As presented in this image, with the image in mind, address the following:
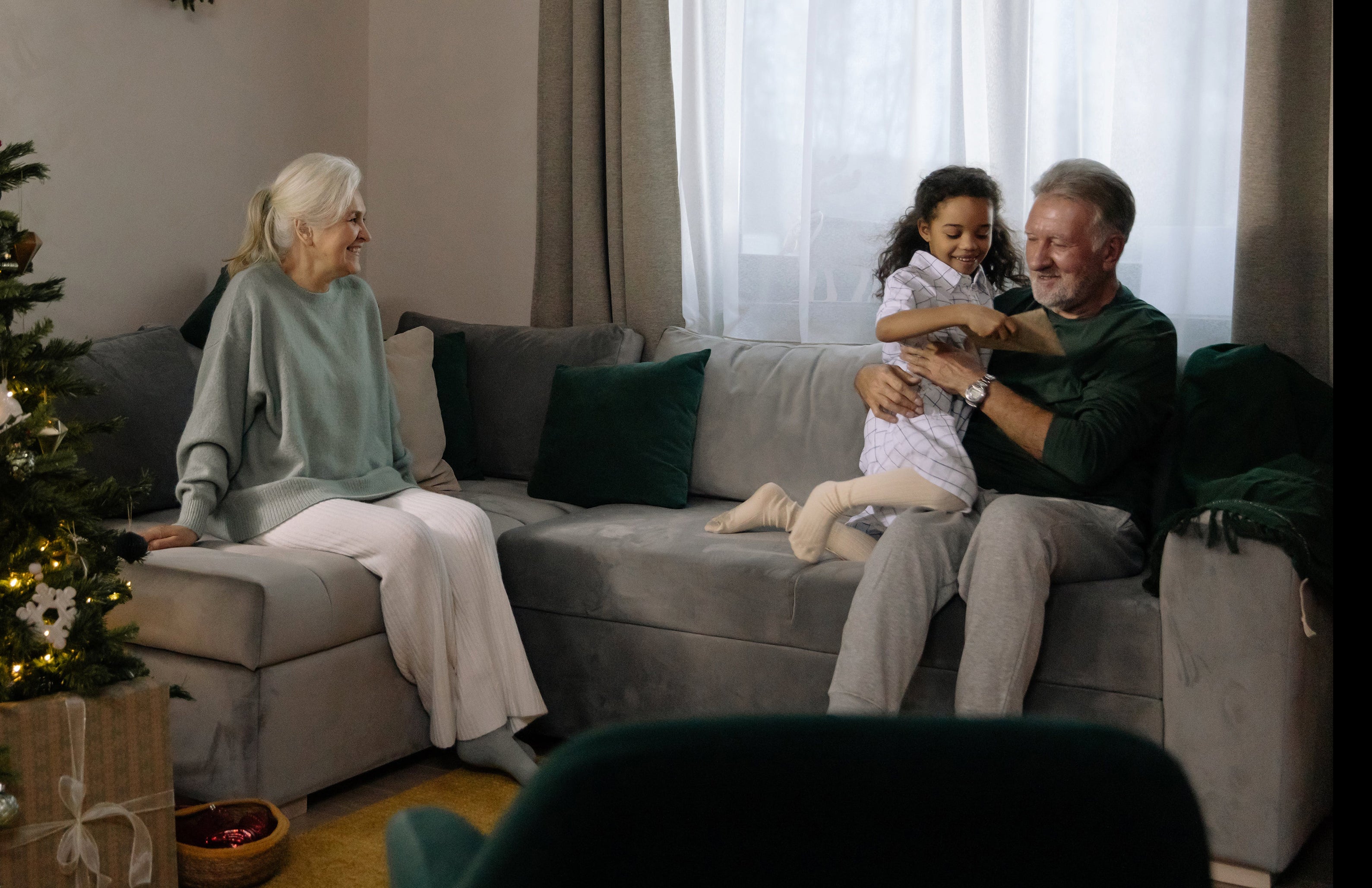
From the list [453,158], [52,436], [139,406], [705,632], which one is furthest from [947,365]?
[453,158]

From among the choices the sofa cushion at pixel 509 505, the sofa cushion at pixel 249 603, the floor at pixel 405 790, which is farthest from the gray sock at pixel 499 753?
the sofa cushion at pixel 509 505

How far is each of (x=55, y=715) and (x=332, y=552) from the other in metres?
0.76

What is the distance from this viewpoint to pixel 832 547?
2396mm

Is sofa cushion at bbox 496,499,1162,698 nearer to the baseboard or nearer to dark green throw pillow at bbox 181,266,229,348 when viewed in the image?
the baseboard

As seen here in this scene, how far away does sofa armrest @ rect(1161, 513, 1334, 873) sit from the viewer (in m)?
1.89

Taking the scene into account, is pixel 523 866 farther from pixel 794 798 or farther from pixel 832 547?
pixel 832 547

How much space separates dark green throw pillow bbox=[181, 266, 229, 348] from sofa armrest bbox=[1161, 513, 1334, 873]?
250cm

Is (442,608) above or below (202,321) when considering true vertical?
below

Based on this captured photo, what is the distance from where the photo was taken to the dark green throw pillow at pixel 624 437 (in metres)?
2.96

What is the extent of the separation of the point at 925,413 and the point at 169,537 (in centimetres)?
159

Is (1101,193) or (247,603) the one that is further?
(1101,193)

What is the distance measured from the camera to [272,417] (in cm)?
251

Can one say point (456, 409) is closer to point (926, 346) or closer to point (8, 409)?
point (926, 346)

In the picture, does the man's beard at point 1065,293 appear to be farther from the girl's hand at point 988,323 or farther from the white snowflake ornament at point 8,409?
the white snowflake ornament at point 8,409
